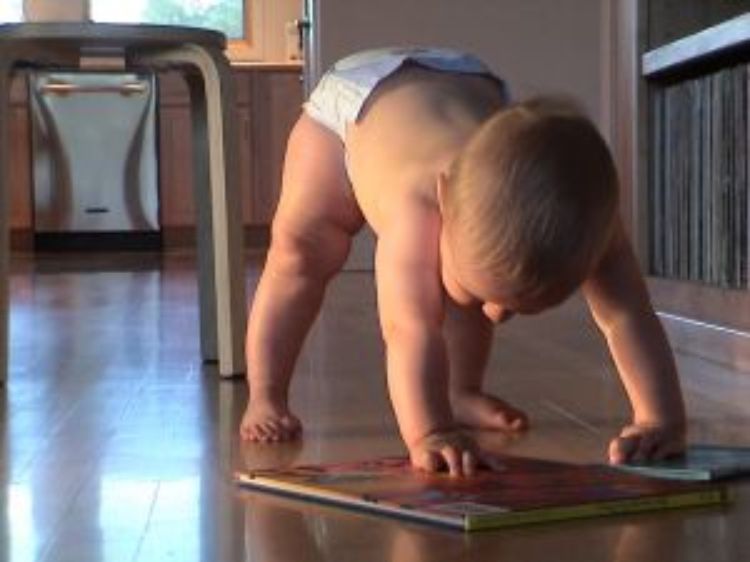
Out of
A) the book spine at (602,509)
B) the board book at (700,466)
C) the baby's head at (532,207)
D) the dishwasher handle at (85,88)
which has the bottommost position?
the board book at (700,466)

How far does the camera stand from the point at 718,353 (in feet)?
6.50

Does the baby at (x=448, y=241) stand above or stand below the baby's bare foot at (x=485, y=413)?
above

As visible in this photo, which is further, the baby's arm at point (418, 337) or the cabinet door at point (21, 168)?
the cabinet door at point (21, 168)

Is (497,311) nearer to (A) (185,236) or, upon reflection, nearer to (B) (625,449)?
(B) (625,449)

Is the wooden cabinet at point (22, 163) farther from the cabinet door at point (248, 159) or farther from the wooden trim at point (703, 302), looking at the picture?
the wooden trim at point (703, 302)

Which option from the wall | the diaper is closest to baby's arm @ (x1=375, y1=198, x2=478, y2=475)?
the diaper

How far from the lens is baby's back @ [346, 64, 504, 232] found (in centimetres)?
124

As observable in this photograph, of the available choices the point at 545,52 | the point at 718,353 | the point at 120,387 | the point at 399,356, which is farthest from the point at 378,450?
the point at 545,52

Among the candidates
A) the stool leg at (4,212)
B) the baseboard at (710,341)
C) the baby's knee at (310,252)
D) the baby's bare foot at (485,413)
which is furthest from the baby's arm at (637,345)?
the stool leg at (4,212)

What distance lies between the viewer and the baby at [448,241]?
1025mm

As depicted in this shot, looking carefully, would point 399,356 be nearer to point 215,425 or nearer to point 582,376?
point 215,425

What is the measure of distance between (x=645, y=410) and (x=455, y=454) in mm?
183

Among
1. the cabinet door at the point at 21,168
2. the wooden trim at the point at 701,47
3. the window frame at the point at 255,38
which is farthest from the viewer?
the window frame at the point at 255,38

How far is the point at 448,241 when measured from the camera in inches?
43.6
